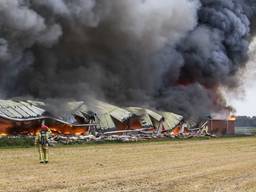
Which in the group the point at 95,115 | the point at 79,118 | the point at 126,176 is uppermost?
the point at 95,115

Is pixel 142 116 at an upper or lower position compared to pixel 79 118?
upper

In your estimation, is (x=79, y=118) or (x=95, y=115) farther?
(x=95, y=115)

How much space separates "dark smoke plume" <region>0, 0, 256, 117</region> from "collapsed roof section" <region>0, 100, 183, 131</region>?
124 inches

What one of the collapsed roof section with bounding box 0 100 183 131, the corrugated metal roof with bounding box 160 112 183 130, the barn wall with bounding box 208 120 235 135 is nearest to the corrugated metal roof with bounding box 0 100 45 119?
the collapsed roof section with bounding box 0 100 183 131

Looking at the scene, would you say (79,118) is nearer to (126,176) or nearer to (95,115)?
(95,115)

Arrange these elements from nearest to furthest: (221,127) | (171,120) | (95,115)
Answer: (95,115) < (171,120) < (221,127)

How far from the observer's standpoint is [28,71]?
2329 inches

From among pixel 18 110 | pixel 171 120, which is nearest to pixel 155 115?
pixel 171 120

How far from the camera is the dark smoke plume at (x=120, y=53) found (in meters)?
54.0

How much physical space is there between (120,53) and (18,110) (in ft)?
70.5

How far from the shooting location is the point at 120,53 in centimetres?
6888

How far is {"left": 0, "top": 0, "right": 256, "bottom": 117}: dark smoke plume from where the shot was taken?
5400 cm

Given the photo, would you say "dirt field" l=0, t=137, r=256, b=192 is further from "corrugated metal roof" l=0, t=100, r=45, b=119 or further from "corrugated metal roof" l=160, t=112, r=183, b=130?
"corrugated metal roof" l=160, t=112, r=183, b=130

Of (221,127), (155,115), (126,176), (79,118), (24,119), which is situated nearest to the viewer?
(126,176)
